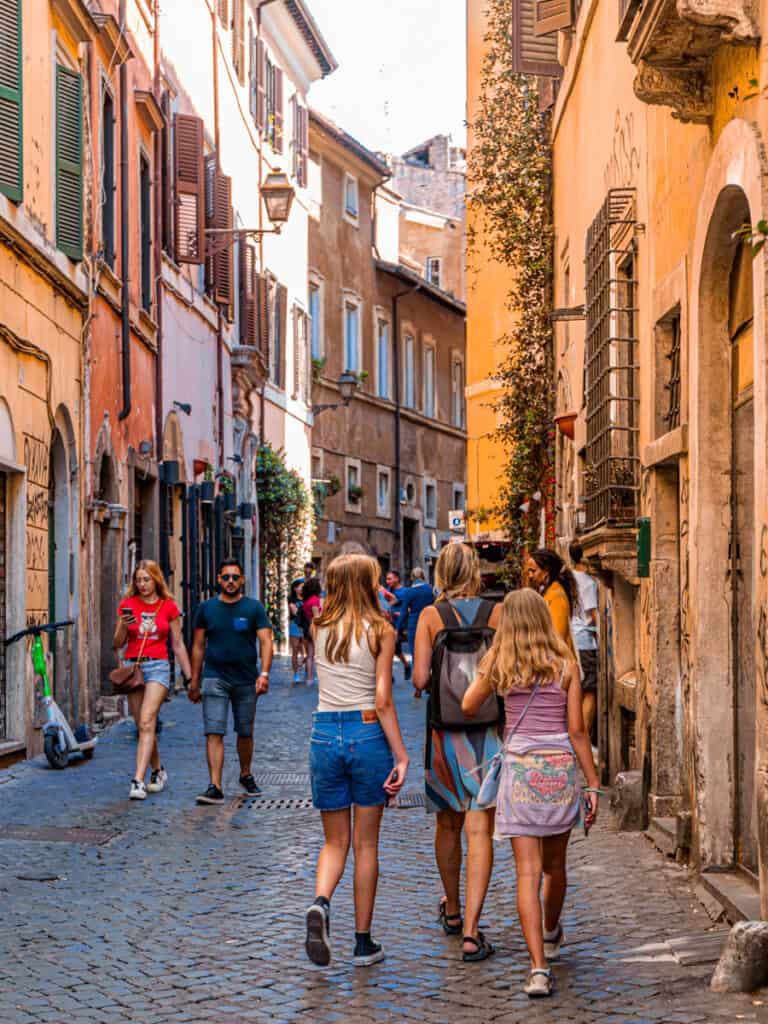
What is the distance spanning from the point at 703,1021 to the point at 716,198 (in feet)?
12.2

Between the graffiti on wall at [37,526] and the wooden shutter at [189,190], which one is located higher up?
the wooden shutter at [189,190]

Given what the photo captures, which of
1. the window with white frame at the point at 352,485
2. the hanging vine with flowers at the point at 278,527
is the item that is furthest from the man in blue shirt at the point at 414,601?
the window with white frame at the point at 352,485

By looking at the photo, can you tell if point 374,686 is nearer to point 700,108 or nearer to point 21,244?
point 700,108

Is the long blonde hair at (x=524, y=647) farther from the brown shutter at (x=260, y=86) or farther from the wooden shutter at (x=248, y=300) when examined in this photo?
the brown shutter at (x=260, y=86)

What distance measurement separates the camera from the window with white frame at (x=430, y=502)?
1818 inches

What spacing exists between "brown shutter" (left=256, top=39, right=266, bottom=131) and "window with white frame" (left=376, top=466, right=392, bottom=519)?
11.9 m

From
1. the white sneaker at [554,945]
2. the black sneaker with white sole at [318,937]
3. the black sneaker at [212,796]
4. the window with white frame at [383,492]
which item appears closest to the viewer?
the black sneaker with white sole at [318,937]

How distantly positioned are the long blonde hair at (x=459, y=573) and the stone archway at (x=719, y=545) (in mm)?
1370

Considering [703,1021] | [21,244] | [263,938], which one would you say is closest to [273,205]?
[21,244]

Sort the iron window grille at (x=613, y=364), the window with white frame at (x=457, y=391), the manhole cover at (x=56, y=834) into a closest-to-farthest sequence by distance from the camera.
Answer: the manhole cover at (x=56, y=834) → the iron window grille at (x=613, y=364) → the window with white frame at (x=457, y=391)

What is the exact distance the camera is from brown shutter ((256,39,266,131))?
31.7 metres

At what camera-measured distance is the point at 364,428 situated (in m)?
41.6

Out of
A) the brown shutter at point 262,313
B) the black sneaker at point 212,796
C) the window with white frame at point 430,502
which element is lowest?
the black sneaker at point 212,796

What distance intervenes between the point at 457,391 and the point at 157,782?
37414 mm
